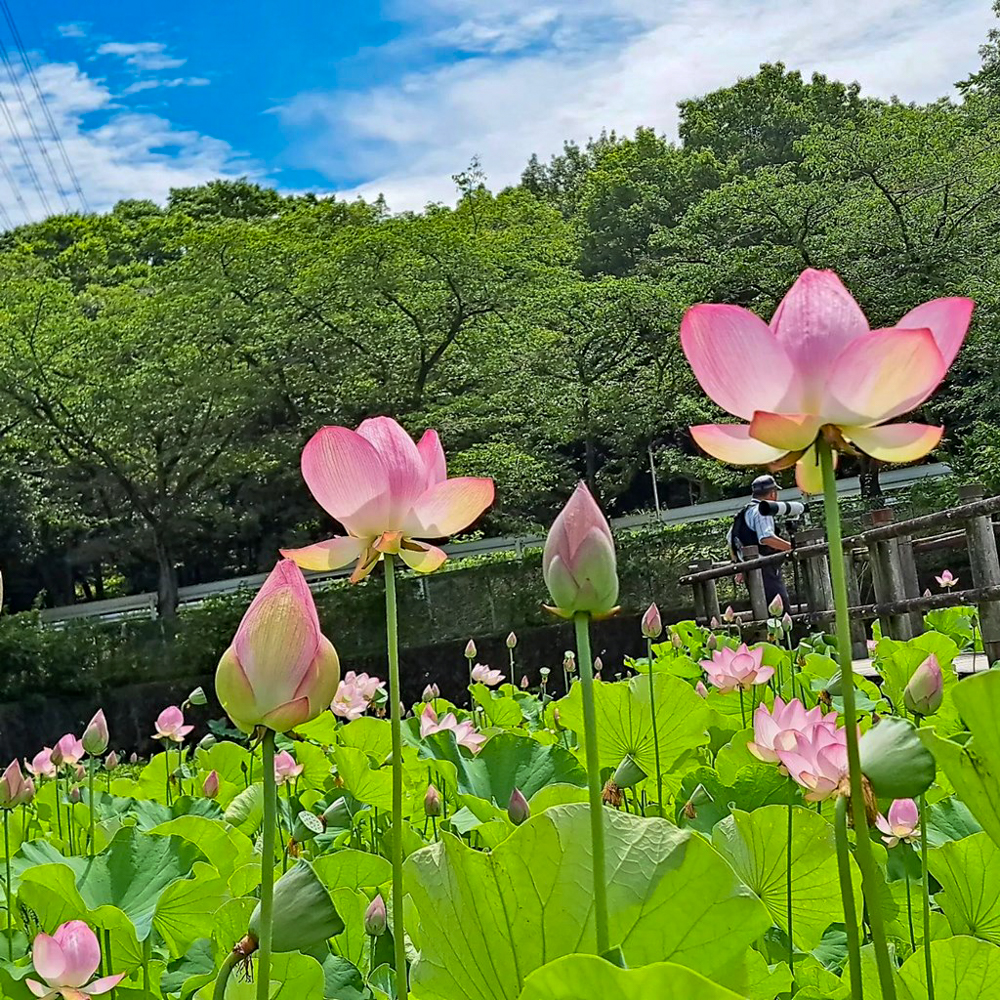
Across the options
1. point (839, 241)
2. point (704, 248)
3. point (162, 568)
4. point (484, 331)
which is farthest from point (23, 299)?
point (839, 241)

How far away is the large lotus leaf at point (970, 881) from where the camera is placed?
71 centimetres

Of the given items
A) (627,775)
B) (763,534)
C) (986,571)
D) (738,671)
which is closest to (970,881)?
(627,775)

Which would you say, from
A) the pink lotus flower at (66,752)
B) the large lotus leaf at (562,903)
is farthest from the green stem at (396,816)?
the pink lotus flower at (66,752)

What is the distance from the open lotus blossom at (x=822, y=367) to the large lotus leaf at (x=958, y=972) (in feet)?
0.91

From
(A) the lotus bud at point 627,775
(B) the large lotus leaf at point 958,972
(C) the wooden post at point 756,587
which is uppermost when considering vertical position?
(A) the lotus bud at point 627,775

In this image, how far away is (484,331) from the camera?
36.6ft

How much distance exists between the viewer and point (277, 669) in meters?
0.43

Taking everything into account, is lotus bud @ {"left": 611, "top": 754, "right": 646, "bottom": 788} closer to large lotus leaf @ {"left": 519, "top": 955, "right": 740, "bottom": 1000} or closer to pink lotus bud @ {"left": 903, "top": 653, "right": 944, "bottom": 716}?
pink lotus bud @ {"left": 903, "top": 653, "right": 944, "bottom": 716}

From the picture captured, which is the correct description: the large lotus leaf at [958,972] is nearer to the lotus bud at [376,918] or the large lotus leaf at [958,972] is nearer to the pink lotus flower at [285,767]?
the lotus bud at [376,918]

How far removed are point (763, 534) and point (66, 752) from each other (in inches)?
165

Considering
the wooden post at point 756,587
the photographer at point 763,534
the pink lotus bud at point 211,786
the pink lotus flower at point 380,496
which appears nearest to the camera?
the pink lotus flower at point 380,496

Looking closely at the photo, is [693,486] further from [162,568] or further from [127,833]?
[127,833]

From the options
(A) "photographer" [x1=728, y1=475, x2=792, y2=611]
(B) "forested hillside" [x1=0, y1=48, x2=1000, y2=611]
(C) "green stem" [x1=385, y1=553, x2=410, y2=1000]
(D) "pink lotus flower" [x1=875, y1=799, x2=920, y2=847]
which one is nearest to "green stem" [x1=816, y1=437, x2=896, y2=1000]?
(C) "green stem" [x1=385, y1=553, x2=410, y2=1000]

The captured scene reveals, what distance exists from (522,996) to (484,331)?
36.0ft
